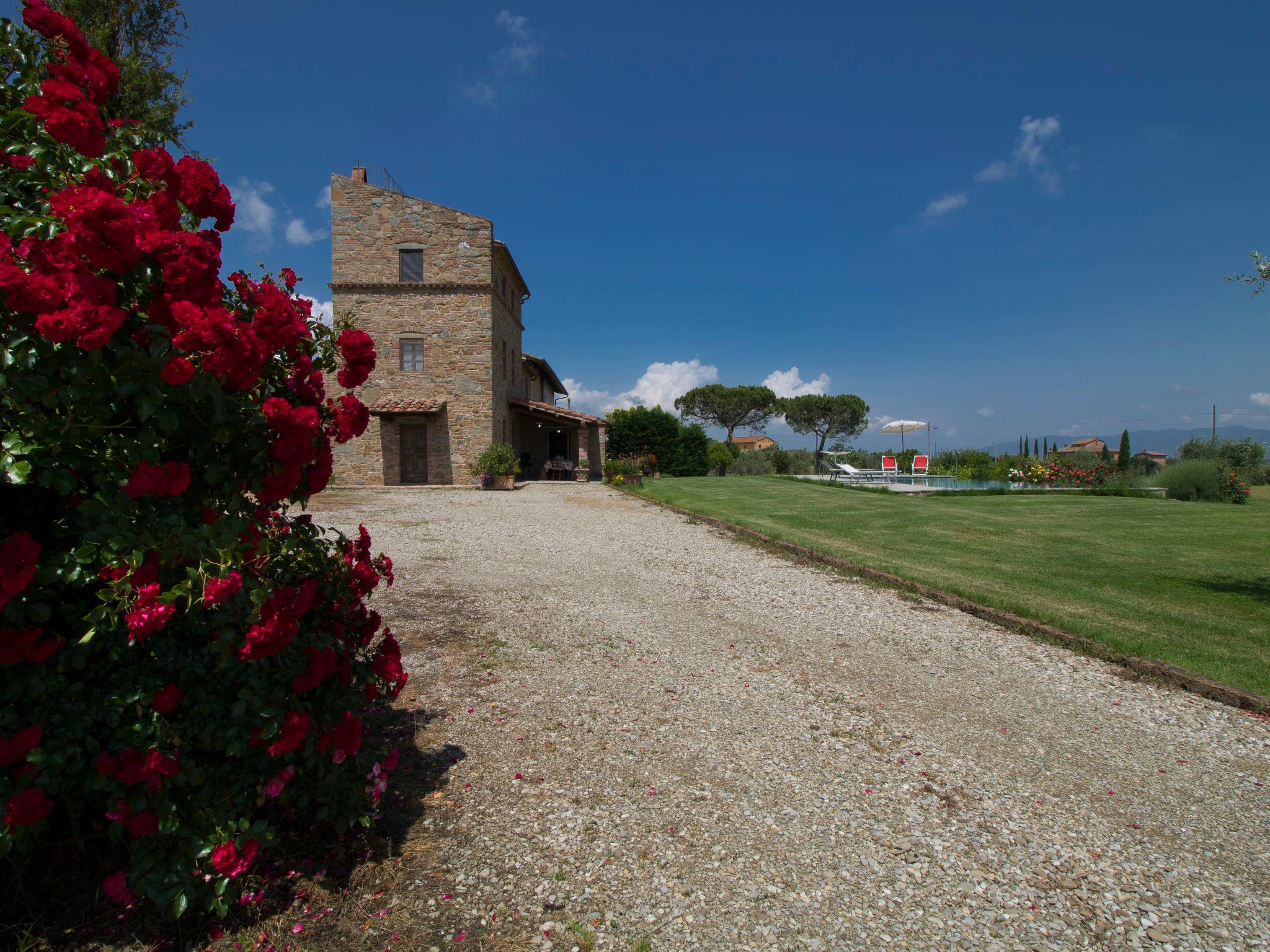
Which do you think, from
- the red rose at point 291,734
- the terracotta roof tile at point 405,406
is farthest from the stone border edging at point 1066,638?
the terracotta roof tile at point 405,406

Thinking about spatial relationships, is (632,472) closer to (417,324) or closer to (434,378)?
(434,378)

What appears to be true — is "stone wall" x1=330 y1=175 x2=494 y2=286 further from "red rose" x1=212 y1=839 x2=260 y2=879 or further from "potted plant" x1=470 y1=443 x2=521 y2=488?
"red rose" x1=212 y1=839 x2=260 y2=879

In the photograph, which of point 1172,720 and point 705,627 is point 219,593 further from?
point 1172,720

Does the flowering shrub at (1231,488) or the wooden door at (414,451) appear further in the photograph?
the wooden door at (414,451)

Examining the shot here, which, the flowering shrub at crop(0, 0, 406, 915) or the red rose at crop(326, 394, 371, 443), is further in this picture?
the red rose at crop(326, 394, 371, 443)

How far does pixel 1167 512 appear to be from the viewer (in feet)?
43.6

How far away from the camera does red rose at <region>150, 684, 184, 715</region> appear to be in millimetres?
1908

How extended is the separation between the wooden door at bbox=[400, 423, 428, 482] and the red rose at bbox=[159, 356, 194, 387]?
68.9 feet

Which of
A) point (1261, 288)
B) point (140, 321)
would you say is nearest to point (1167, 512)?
point (1261, 288)

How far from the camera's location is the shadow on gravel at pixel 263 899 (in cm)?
202

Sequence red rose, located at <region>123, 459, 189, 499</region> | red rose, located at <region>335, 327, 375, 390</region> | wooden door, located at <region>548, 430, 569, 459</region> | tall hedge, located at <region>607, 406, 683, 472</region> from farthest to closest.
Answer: tall hedge, located at <region>607, 406, 683, 472</region> → wooden door, located at <region>548, 430, 569, 459</region> → red rose, located at <region>335, 327, 375, 390</region> → red rose, located at <region>123, 459, 189, 499</region>

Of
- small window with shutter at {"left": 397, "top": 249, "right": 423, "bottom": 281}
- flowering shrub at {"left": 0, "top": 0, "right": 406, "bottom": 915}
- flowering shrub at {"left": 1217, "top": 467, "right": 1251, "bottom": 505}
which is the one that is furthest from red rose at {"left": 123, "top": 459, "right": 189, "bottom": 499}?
flowering shrub at {"left": 1217, "top": 467, "right": 1251, "bottom": 505}

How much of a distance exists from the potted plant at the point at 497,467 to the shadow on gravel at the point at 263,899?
18495 mm

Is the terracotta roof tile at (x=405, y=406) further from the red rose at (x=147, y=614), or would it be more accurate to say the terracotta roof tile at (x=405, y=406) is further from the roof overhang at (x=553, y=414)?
the red rose at (x=147, y=614)
